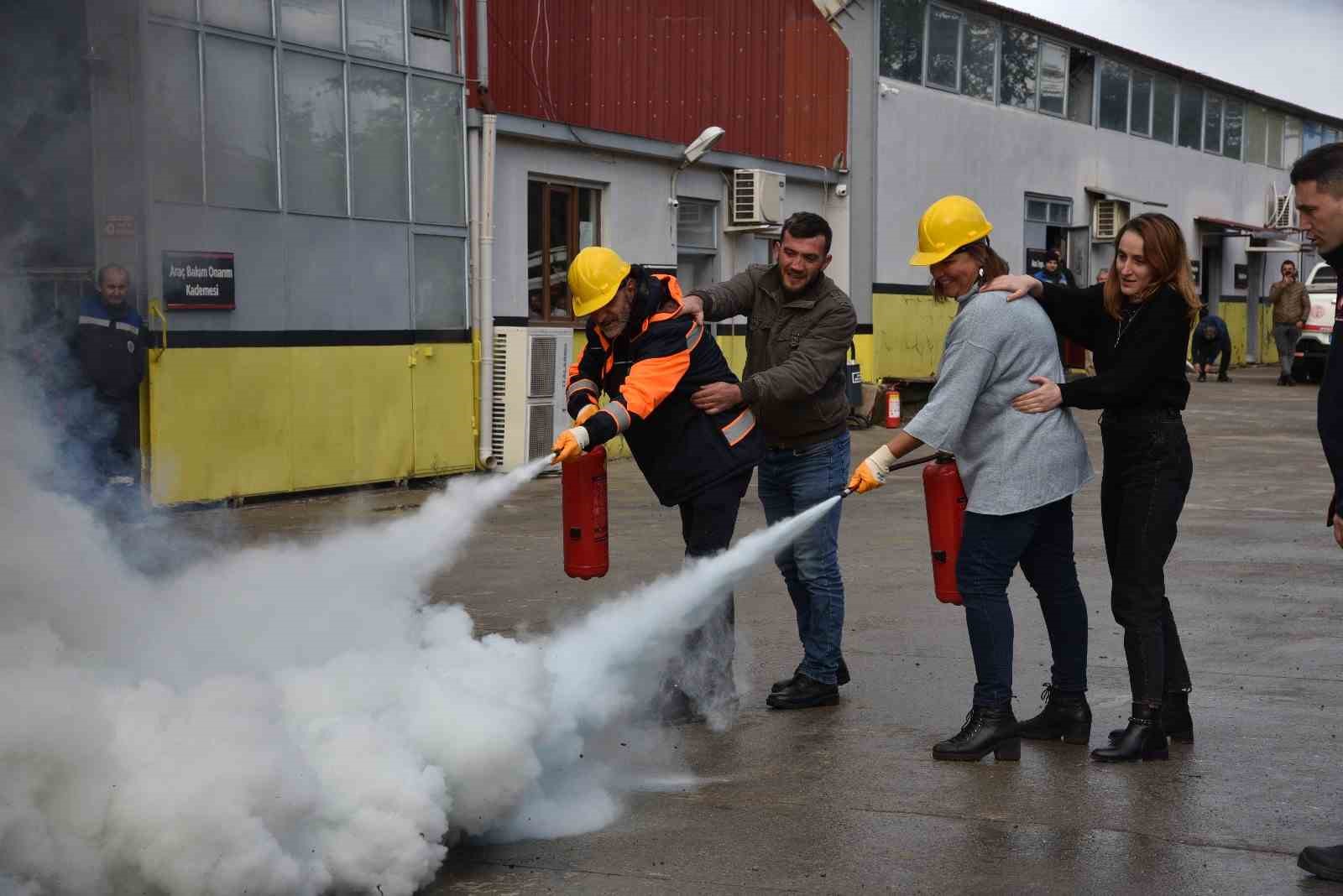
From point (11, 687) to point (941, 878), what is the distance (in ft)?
8.13

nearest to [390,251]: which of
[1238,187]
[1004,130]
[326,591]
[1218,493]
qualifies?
[1218,493]

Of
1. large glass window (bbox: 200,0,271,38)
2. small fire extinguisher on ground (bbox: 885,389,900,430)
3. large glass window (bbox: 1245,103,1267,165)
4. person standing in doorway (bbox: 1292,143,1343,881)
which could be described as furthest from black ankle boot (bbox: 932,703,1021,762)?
large glass window (bbox: 1245,103,1267,165)

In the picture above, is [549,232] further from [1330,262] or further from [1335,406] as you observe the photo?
[1335,406]

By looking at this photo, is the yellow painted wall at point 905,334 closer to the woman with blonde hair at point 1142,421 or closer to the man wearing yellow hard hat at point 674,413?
the man wearing yellow hard hat at point 674,413

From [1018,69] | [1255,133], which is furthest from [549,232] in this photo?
[1255,133]

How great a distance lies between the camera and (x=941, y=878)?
4.30 m

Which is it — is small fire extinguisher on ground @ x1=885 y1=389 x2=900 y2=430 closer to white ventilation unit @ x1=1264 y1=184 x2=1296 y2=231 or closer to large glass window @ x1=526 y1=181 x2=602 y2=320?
large glass window @ x1=526 y1=181 x2=602 y2=320

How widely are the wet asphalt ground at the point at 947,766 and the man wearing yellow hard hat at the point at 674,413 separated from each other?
0.92 feet

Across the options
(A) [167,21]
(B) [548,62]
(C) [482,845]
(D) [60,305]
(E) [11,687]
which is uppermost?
(B) [548,62]

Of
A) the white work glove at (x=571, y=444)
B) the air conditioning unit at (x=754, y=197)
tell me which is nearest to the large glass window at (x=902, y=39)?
the air conditioning unit at (x=754, y=197)

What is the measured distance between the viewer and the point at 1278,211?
1500 inches

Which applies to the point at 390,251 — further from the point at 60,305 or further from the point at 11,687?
the point at 11,687

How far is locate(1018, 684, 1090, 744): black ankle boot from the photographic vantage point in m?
5.79

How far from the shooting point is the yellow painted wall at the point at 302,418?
458 inches
